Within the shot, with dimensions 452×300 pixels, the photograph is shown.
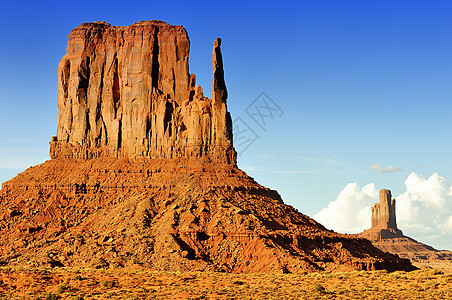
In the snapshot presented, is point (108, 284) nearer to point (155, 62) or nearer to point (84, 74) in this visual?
point (155, 62)

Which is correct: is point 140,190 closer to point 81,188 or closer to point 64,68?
point 81,188

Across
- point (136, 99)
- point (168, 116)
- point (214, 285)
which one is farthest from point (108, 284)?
point (136, 99)

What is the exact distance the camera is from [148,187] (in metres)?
113

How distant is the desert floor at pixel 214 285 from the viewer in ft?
233

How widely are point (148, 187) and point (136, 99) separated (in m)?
15.9

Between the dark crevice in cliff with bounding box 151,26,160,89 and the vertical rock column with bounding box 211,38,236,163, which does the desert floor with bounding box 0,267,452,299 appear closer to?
the vertical rock column with bounding box 211,38,236,163

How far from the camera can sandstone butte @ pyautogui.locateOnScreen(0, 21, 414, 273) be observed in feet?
323

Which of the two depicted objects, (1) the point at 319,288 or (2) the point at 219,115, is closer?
(1) the point at 319,288

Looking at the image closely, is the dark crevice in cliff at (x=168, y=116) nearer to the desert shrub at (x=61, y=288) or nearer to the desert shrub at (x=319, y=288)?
the desert shrub at (x=61, y=288)

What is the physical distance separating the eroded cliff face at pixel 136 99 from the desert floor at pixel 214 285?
106 feet

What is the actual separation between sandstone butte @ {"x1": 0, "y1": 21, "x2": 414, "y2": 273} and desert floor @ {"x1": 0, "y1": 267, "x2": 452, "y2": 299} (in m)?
8.78

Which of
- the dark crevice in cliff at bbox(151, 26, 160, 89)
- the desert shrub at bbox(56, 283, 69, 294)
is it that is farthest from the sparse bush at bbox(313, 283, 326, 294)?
the dark crevice in cliff at bbox(151, 26, 160, 89)

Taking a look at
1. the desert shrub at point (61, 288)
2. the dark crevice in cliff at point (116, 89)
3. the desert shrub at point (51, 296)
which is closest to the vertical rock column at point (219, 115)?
the dark crevice in cliff at point (116, 89)

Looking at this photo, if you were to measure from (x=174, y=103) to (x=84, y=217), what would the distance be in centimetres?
2123
